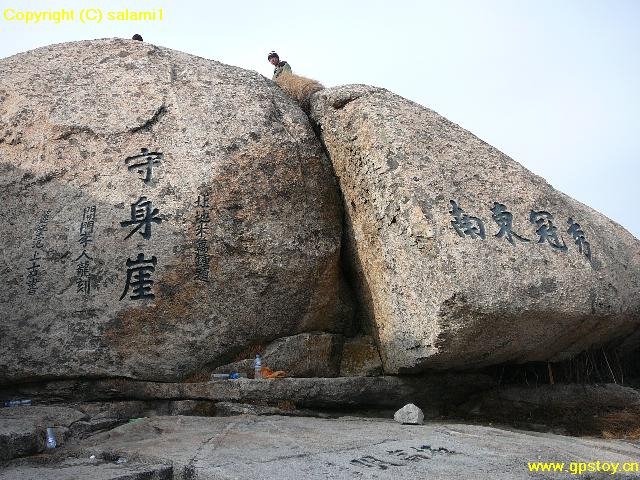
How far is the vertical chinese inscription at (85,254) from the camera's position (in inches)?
249

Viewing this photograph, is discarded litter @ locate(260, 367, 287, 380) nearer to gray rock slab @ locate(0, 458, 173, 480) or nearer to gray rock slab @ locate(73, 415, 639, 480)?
gray rock slab @ locate(73, 415, 639, 480)

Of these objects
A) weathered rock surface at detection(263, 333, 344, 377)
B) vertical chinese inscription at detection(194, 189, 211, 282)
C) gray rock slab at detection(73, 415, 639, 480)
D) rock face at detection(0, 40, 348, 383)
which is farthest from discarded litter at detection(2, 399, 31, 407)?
weathered rock surface at detection(263, 333, 344, 377)

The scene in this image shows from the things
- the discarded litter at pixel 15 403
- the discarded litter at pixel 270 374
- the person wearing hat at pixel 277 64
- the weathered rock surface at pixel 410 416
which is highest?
the person wearing hat at pixel 277 64

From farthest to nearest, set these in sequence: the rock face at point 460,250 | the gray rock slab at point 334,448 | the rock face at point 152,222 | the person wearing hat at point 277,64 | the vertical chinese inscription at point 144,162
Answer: the person wearing hat at point 277,64, the vertical chinese inscription at point 144,162, the rock face at point 152,222, the rock face at point 460,250, the gray rock slab at point 334,448

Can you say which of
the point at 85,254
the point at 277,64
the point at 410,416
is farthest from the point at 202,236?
the point at 277,64

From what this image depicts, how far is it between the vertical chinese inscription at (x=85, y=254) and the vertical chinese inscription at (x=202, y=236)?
42.4 inches

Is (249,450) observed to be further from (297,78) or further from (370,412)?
(297,78)

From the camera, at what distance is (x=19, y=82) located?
7379 millimetres

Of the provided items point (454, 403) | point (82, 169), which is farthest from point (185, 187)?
point (454, 403)

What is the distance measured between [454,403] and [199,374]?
291 cm

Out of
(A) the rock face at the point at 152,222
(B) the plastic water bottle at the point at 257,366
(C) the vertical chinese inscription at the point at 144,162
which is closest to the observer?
(A) the rock face at the point at 152,222

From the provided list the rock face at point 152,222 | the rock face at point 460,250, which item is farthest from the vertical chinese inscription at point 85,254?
the rock face at point 460,250

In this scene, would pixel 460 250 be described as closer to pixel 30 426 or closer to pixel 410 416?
→ pixel 410 416

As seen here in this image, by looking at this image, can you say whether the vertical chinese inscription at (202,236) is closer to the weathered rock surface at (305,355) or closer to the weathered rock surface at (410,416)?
the weathered rock surface at (305,355)
